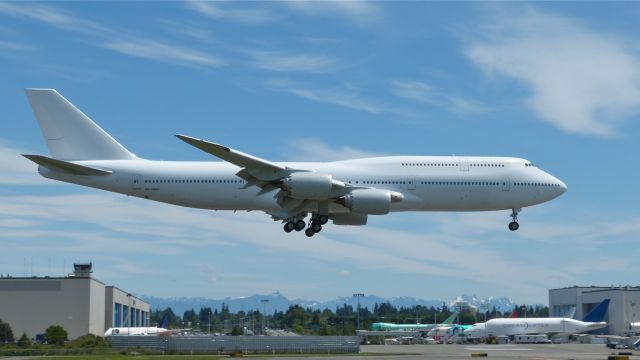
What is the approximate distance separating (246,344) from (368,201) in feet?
79.2

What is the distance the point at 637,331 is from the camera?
119188 mm

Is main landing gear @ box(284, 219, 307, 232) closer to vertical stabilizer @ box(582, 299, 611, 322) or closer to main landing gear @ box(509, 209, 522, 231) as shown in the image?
main landing gear @ box(509, 209, 522, 231)

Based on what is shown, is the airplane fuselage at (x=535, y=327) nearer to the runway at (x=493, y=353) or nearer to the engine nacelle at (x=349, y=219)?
the runway at (x=493, y=353)

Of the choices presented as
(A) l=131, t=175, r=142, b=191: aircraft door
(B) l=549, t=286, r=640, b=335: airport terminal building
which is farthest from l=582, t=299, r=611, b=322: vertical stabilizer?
(A) l=131, t=175, r=142, b=191: aircraft door

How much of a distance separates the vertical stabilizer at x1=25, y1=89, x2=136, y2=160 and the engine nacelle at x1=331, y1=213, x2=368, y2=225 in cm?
1458

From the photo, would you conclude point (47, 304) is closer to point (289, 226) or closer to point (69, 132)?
point (69, 132)

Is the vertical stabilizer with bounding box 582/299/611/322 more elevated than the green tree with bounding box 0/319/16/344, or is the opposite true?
the vertical stabilizer with bounding box 582/299/611/322

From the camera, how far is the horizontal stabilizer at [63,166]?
54.4m

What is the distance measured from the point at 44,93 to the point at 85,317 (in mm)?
57547

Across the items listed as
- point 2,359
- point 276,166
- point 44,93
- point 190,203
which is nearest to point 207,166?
point 190,203

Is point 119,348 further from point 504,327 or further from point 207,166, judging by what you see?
point 504,327

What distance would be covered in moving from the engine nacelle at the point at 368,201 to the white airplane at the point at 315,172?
6 cm

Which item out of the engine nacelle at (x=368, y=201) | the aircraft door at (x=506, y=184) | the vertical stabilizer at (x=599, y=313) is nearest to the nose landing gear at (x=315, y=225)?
the engine nacelle at (x=368, y=201)

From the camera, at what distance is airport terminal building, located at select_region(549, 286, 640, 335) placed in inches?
5384
